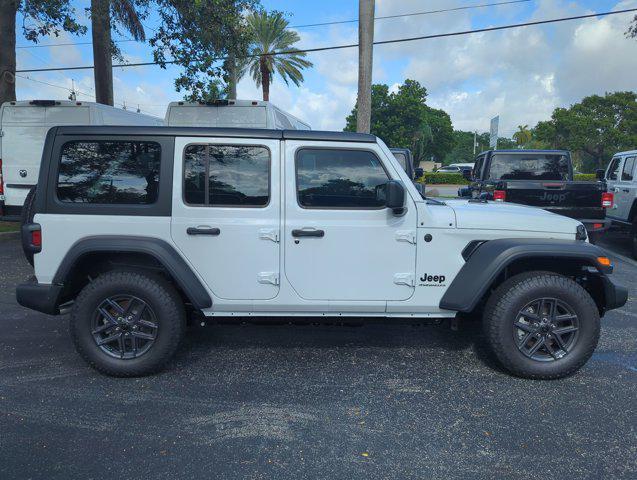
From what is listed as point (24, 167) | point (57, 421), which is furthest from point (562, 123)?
point (57, 421)

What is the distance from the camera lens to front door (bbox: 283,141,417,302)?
3.82 m

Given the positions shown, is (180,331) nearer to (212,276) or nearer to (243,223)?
(212,276)

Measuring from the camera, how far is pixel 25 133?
9477 mm

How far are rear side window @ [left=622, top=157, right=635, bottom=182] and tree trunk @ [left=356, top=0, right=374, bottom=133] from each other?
5.95 metres

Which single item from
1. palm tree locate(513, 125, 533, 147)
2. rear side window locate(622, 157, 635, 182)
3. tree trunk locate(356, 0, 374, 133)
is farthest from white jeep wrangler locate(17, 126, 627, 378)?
palm tree locate(513, 125, 533, 147)

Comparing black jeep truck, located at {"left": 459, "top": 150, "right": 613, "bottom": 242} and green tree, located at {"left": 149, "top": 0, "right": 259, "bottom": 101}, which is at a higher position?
green tree, located at {"left": 149, "top": 0, "right": 259, "bottom": 101}

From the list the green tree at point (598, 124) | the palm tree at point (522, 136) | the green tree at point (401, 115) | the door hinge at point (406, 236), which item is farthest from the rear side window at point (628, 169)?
the palm tree at point (522, 136)

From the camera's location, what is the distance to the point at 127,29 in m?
16.7

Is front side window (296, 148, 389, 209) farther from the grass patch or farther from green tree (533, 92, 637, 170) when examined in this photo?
green tree (533, 92, 637, 170)

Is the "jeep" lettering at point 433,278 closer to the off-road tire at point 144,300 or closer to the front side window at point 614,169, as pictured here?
the off-road tire at point 144,300

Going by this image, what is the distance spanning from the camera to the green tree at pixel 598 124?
50469 millimetres

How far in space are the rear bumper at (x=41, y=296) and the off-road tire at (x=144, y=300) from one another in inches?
6.2

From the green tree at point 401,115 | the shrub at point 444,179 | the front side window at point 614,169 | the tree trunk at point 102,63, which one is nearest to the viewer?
the front side window at point 614,169

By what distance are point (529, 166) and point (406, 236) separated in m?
7.48
